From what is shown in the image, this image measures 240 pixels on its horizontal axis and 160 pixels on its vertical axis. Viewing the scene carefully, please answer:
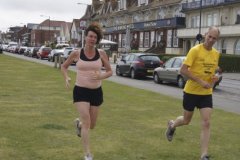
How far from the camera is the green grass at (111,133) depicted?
6.86m

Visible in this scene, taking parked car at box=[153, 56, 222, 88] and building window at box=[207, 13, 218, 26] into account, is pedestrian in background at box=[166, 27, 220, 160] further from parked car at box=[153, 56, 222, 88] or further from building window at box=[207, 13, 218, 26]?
building window at box=[207, 13, 218, 26]

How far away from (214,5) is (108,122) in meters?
47.2

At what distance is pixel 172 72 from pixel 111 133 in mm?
14319

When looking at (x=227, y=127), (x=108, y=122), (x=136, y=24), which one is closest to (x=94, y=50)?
(x=108, y=122)

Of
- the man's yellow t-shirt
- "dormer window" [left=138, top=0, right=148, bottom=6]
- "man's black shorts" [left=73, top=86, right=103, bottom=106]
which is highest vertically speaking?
"dormer window" [left=138, top=0, right=148, bottom=6]

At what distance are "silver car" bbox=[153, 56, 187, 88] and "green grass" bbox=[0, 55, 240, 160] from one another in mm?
8613

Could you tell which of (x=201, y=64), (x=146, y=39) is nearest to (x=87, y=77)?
(x=201, y=64)

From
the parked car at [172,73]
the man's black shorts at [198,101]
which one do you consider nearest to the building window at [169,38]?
the parked car at [172,73]

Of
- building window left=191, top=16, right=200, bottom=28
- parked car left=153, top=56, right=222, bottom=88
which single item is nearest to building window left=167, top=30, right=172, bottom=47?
building window left=191, top=16, right=200, bottom=28

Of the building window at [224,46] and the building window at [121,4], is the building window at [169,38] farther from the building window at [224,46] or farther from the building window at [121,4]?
the building window at [121,4]

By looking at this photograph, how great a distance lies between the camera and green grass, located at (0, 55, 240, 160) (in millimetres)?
6863

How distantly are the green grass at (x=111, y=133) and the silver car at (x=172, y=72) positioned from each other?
8613mm

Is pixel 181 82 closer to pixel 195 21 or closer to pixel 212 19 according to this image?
pixel 212 19

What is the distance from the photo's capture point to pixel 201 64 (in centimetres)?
674
